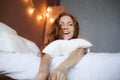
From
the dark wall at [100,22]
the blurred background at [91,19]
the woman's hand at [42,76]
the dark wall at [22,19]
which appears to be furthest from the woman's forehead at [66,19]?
the dark wall at [100,22]

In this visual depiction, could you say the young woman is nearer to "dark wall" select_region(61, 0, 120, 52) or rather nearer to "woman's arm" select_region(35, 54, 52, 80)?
"woman's arm" select_region(35, 54, 52, 80)

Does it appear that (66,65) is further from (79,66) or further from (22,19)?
(22,19)

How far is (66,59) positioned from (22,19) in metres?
1.35

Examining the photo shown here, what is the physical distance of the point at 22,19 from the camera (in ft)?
6.24

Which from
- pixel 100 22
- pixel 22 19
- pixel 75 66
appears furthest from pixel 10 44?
pixel 100 22

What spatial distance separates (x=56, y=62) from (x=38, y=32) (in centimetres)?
183

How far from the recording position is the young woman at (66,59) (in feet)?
1.83

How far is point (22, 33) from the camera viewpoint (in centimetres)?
190

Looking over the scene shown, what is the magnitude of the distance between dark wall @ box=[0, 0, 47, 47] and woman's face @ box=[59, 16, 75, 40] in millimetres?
645

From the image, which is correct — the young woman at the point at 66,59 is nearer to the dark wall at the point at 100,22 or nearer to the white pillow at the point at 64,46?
the white pillow at the point at 64,46

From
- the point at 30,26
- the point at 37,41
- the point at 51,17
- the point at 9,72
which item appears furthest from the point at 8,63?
the point at 51,17

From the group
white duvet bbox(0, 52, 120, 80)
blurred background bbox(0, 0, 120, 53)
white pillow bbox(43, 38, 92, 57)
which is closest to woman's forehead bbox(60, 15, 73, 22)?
white pillow bbox(43, 38, 92, 57)

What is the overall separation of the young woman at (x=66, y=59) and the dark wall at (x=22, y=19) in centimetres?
64

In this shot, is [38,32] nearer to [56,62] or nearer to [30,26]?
[30,26]
